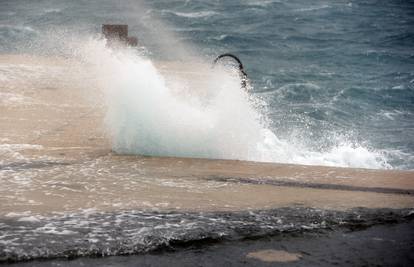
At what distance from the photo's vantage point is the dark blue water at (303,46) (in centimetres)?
1143

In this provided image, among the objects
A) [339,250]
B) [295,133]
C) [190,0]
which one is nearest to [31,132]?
[339,250]

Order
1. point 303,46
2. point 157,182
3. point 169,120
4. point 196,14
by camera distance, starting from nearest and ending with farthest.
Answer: point 157,182
point 169,120
point 303,46
point 196,14

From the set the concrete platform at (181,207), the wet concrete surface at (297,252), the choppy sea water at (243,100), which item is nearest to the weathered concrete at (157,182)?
the concrete platform at (181,207)

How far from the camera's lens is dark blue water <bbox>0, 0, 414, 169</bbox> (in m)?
11.4

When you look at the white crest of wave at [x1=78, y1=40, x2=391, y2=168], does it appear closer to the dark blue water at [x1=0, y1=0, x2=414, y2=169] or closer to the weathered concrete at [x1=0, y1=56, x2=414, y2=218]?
the weathered concrete at [x1=0, y1=56, x2=414, y2=218]

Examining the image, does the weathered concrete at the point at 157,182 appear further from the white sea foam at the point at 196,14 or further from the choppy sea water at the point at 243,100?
the white sea foam at the point at 196,14

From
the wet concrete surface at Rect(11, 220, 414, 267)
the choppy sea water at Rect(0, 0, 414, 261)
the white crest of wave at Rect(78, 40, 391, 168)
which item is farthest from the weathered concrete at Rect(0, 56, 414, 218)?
the wet concrete surface at Rect(11, 220, 414, 267)

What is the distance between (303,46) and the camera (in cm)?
2308

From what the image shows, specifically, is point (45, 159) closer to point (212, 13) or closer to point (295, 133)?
point (295, 133)

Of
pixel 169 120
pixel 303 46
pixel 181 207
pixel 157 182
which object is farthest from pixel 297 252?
pixel 303 46

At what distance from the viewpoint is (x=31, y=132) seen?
228 inches

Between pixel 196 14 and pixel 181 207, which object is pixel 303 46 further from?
pixel 181 207

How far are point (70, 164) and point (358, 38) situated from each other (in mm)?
23173

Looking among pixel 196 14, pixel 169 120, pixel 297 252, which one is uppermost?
pixel 196 14
